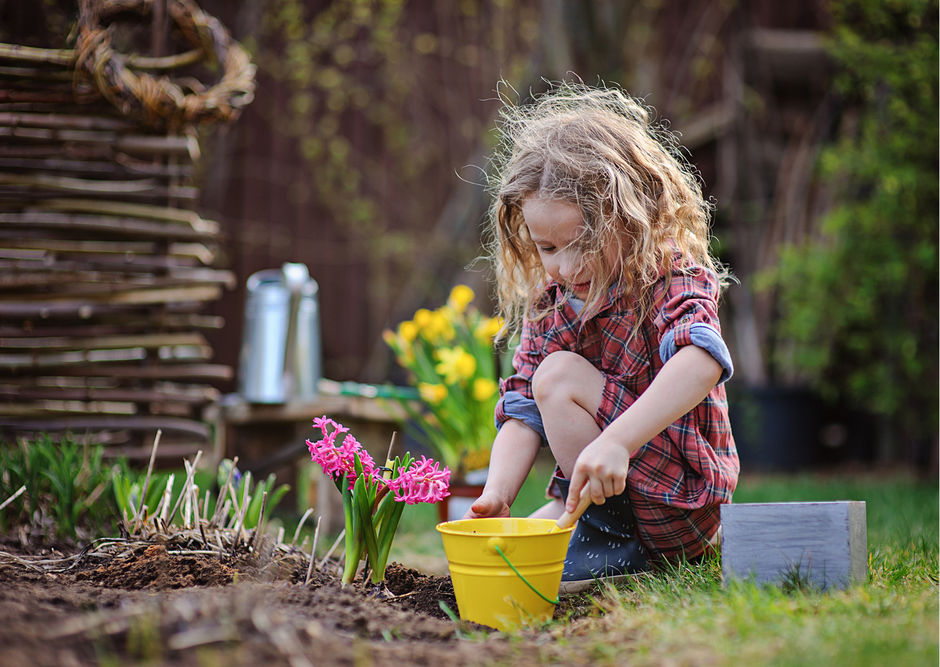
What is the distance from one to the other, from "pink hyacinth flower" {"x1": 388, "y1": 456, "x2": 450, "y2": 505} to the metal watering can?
1.03 metres

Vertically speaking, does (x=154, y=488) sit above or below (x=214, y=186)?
below

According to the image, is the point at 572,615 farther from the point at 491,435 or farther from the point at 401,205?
the point at 401,205

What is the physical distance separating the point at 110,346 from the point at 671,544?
4.98 feet

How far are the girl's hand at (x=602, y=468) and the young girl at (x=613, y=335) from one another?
17cm

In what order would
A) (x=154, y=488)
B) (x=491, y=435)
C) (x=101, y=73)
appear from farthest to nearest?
(x=491, y=435) < (x=101, y=73) < (x=154, y=488)

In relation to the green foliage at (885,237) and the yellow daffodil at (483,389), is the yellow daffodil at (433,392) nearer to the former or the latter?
the yellow daffodil at (483,389)

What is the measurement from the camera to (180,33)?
2342mm

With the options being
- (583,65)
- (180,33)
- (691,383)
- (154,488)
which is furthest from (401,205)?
(691,383)

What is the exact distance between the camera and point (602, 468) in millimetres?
1190

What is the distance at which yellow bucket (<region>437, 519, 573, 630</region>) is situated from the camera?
1191 mm

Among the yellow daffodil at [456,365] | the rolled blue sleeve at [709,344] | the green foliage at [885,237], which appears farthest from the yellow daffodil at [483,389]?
the green foliage at [885,237]

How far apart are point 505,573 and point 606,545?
38 centimetres

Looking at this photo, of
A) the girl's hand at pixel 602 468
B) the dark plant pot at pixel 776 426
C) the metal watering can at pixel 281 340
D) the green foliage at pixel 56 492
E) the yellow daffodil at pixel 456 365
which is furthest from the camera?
the dark plant pot at pixel 776 426

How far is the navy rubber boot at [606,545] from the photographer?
4.84 feet
